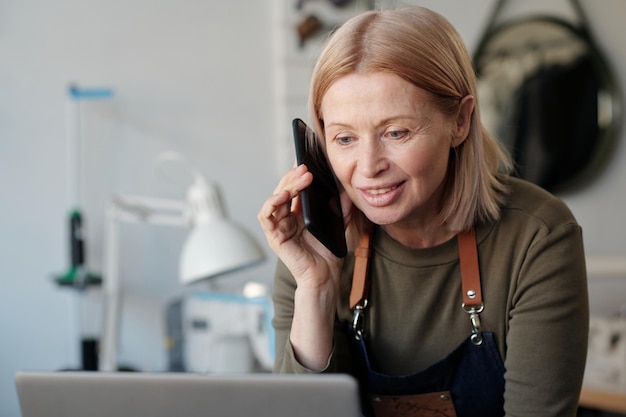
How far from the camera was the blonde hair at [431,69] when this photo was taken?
101 cm

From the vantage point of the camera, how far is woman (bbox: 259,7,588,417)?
1016 millimetres

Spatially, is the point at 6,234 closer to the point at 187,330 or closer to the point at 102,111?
the point at 102,111

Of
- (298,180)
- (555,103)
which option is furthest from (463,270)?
(555,103)

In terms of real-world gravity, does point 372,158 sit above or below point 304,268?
above

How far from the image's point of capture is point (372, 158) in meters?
1.02

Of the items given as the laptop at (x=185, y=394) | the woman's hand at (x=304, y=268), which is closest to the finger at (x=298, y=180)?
the woman's hand at (x=304, y=268)

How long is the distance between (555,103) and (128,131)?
4.61ft

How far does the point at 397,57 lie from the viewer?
1002 mm

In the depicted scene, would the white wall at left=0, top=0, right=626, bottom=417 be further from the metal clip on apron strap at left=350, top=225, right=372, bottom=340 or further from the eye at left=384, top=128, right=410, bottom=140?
the eye at left=384, top=128, right=410, bottom=140

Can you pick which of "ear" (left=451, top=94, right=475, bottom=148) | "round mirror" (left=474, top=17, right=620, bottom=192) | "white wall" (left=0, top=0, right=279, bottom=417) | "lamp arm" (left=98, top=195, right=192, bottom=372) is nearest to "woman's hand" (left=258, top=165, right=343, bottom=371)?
"ear" (left=451, top=94, right=475, bottom=148)

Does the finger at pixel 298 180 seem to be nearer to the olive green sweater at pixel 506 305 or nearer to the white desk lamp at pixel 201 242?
the olive green sweater at pixel 506 305

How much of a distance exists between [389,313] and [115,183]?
1.33 meters

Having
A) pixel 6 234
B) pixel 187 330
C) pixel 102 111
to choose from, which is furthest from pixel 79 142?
pixel 187 330

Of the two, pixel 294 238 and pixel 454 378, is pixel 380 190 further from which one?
pixel 454 378
